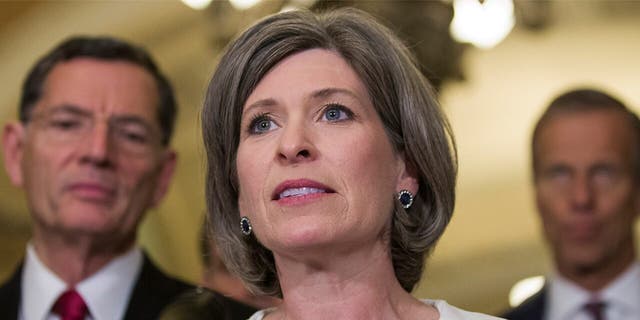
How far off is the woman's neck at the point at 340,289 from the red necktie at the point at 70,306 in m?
1.18

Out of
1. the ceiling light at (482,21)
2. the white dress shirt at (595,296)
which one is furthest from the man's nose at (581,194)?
the ceiling light at (482,21)

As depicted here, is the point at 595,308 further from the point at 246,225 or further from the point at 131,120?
the point at 246,225

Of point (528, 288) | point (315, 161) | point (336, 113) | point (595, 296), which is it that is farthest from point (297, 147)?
point (528, 288)

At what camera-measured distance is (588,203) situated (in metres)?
4.69

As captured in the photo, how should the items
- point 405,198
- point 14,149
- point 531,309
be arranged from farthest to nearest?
point 14,149 < point 531,309 < point 405,198

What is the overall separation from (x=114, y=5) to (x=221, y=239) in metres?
6.52

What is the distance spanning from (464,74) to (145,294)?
15.1ft

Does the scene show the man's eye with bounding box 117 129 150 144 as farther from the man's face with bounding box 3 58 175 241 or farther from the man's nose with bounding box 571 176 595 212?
the man's nose with bounding box 571 176 595 212

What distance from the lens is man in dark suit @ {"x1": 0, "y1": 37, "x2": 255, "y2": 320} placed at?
13.7 ft

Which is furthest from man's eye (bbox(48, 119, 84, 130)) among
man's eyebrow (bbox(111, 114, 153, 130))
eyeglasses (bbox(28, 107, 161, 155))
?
man's eyebrow (bbox(111, 114, 153, 130))

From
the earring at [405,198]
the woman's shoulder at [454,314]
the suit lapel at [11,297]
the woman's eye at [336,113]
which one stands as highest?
the woman's eye at [336,113]

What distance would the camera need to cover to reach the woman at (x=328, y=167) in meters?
2.98

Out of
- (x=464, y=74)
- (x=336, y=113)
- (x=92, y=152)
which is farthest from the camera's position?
(x=464, y=74)

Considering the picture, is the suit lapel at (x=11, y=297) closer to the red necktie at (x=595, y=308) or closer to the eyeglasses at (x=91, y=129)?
the eyeglasses at (x=91, y=129)
